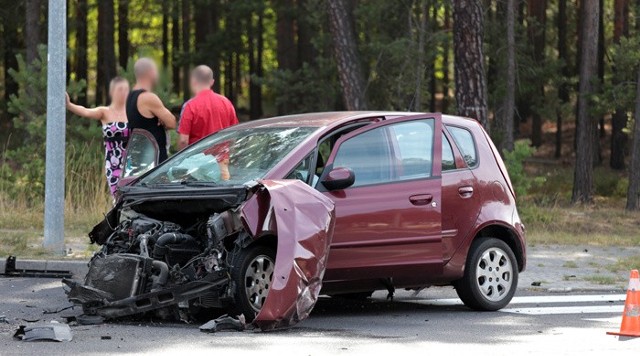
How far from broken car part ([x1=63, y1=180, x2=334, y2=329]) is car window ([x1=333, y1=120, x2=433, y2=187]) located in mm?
804

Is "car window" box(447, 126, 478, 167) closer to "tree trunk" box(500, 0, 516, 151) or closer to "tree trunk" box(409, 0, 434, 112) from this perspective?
"tree trunk" box(409, 0, 434, 112)

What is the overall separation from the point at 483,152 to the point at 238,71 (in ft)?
159

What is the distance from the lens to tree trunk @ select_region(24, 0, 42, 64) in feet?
121

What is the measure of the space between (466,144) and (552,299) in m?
2.08

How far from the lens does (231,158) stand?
32.9 feet

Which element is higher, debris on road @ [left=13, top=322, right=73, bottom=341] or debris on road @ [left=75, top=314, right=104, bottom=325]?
debris on road @ [left=13, top=322, right=73, bottom=341]

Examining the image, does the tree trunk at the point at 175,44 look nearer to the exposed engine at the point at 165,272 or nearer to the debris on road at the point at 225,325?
the exposed engine at the point at 165,272

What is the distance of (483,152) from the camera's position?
10914mm

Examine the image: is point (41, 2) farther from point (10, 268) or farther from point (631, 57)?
point (10, 268)

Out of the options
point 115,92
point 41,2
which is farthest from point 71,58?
point 115,92

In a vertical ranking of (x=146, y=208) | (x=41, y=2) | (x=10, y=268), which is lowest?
(x=10, y=268)

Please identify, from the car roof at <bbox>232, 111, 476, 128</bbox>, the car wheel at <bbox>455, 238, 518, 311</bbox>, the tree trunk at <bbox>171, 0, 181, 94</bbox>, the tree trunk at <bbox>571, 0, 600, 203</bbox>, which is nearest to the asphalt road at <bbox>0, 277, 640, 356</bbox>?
the car wheel at <bbox>455, 238, 518, 311</bbox>

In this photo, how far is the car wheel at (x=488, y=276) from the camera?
10.5 meters

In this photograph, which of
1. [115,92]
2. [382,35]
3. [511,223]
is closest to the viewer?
[511,223]
